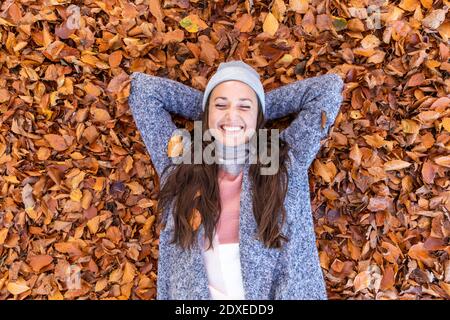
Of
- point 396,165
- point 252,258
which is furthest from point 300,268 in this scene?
point 396,165

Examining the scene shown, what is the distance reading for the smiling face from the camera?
1.43m

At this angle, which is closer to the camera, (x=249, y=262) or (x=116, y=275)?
(x=249, y=262)

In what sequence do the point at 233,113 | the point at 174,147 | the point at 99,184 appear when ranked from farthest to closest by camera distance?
the point at 99,184 < the point at 174,147 < the point at 233,113

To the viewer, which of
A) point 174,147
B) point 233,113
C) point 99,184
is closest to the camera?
point 233,113

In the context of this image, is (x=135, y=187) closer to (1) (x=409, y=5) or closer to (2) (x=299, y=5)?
(2) (x=299, y=5)

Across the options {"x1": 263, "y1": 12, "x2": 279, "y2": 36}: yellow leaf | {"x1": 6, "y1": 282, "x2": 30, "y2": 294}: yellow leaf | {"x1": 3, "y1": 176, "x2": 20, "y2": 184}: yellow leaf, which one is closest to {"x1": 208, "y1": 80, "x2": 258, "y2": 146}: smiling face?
{"x1": 263, "y1": 12, "x2": 279, "y2": 36}: yellow leaf

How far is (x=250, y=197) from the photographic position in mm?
1478

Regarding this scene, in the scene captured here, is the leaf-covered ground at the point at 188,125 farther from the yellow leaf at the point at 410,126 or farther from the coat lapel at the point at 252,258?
the coat lapel at the point at 252,258

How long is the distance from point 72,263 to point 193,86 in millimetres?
672

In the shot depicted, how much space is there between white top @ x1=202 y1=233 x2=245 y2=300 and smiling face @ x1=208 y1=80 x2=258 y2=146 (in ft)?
1.00

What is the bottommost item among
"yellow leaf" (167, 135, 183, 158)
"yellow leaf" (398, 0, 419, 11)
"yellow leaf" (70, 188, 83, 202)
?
"yellow leaf" (70, 188, 83, 202)

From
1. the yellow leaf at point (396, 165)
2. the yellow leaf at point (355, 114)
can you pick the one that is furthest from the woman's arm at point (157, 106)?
the yellow leaf at point (396, 165)

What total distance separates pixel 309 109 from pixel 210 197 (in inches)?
15.0

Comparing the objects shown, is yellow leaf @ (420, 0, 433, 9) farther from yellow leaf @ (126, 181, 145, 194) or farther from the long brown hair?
yellow leaf @ (126, 181, 145, 194)
